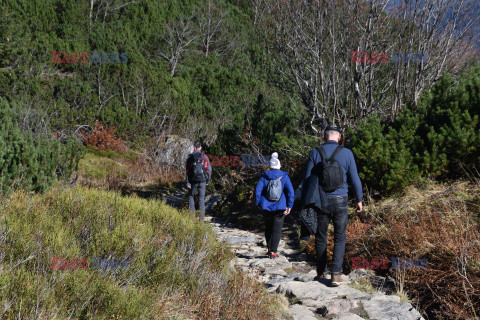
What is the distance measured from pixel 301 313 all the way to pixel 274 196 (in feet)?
6.39

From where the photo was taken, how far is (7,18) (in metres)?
12.5

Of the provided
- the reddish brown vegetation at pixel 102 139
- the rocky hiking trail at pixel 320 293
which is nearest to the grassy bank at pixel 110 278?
the rocky hiking trail at pixel 320 293

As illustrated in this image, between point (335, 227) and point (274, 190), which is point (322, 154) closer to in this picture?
point (335, 227)

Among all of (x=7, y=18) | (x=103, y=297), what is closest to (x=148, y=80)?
(x=7, y=18)

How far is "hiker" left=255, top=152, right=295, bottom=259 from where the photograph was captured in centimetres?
511

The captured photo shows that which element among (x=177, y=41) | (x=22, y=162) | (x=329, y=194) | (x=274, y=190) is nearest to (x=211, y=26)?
(x=177, y=41)

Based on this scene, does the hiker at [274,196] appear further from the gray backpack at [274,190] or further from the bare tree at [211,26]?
the bare tree at [211,26]

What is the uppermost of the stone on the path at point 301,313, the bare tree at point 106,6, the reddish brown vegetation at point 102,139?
the bare tree at point 106,6

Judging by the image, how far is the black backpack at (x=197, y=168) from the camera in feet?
23.8

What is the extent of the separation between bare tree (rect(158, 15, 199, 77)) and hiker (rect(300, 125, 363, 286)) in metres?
18.1

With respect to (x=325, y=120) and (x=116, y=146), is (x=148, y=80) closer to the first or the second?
(x=116, y=146)

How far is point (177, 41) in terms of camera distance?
76.2 ft

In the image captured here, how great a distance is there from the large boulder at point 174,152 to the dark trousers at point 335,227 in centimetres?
1044

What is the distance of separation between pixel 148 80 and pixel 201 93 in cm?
321
